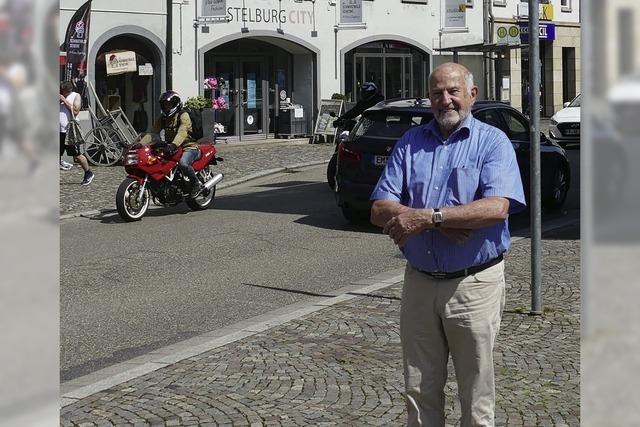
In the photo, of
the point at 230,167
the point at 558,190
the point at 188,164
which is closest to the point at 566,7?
the point at 230,167

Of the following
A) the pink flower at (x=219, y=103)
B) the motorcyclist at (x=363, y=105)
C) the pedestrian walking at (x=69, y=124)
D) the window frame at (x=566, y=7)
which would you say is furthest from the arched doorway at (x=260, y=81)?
the window frame at (x=566, y=7)

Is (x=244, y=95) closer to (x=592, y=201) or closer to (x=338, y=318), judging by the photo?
(x=338, y=318)

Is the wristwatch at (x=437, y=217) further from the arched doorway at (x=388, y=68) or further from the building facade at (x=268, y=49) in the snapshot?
the arched doorway at (x=388, y=68)

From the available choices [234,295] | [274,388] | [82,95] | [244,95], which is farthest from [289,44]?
[274,388]

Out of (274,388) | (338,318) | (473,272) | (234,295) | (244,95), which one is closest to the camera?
(473,272)

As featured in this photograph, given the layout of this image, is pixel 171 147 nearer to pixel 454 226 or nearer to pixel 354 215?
pixel 354 215

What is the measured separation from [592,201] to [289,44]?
29.8 meters

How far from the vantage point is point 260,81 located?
32.0 m

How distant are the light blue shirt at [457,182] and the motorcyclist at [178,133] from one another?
1113 centimetres

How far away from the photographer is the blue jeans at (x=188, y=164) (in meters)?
15.4

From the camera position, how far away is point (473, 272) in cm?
424

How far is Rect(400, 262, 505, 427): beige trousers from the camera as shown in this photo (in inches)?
167

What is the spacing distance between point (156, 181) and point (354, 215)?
2807 millimetres

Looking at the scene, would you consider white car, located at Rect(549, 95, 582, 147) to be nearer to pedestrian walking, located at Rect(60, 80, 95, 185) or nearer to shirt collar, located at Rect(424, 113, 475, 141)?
pedestrian walking, located at Rect(60, 80, 95, 185)
